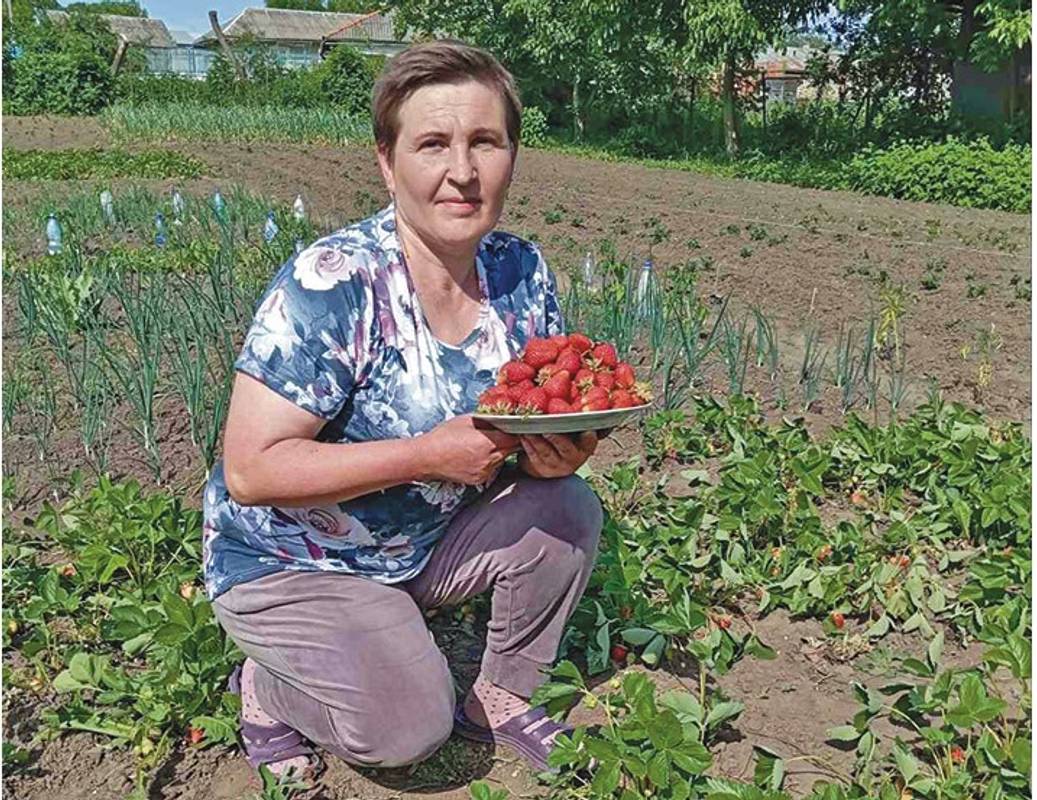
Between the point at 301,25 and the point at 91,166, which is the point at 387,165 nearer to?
the point at 91,166

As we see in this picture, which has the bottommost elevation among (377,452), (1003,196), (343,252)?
(1003,196)

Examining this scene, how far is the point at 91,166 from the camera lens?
1145 centimetres

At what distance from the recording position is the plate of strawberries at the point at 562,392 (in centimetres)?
178

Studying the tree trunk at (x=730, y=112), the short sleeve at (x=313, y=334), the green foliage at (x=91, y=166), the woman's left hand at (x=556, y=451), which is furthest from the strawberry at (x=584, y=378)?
the tree trunk at (x=730, y=112)

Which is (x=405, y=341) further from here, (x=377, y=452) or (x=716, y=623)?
(x=716, y=623)

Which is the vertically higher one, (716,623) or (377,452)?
(377,452)

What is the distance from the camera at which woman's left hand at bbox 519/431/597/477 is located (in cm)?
194

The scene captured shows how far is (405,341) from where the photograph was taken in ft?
6.49

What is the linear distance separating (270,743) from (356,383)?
27.9 inches

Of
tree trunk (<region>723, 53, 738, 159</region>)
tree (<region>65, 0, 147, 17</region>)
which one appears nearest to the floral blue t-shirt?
tree trunk (<region>723, 53, 738, 159</region>)

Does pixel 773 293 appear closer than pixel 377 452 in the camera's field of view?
No

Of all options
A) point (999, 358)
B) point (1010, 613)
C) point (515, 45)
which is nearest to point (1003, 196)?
point (999, 358)

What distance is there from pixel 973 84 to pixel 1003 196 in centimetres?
533

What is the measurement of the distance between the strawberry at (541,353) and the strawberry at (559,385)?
54 mm
